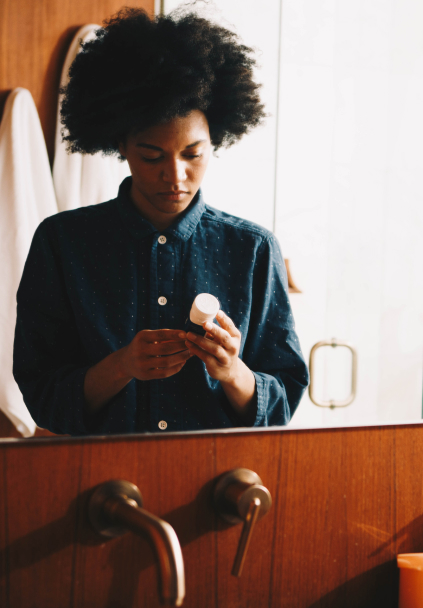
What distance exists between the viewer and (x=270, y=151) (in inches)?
28.0

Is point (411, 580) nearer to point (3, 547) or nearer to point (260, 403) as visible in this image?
point (260, 403)

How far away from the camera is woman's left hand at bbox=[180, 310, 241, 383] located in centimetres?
40

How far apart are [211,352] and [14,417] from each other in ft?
0.75

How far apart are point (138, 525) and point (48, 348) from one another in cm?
23

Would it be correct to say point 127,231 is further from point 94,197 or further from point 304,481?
point 304,481

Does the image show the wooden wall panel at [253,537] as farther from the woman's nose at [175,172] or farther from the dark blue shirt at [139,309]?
the woman's nose at [175,172]

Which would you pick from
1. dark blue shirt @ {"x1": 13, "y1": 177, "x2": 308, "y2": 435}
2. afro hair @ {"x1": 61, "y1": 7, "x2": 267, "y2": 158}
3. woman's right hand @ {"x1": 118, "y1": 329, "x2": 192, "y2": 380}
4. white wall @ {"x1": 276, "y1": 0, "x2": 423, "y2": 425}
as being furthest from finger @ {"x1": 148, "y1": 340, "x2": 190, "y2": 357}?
white wall @ {"x1": 276, "y1": 0, "x2": 423, "y2": 425}

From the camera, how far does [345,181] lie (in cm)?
75

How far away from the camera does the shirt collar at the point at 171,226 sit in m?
0.54

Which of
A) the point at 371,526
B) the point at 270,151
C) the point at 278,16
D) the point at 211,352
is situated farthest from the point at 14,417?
the point at 278,16

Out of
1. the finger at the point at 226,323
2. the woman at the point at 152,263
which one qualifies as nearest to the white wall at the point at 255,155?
the woman at the point at 152,263

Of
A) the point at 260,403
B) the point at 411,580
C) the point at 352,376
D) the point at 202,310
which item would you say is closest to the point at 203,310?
the point at 202,310

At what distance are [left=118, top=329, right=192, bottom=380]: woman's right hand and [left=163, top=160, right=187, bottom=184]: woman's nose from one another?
152mm

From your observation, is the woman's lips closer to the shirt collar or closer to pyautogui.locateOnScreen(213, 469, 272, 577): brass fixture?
the shirt collar
